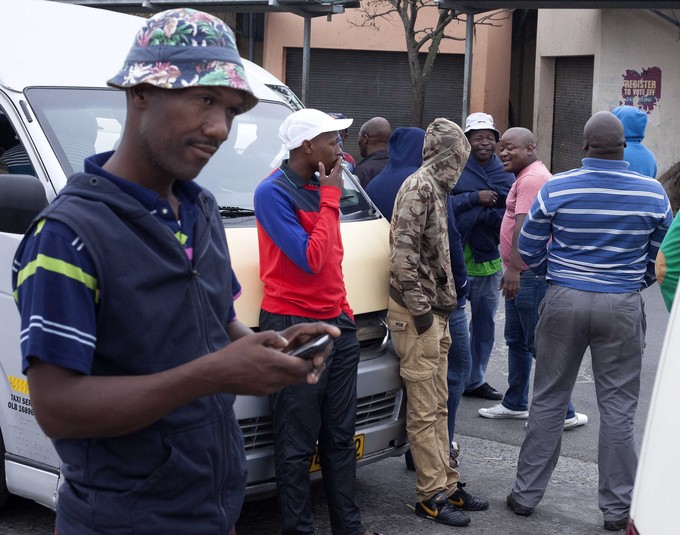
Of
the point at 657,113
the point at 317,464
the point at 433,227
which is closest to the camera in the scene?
the point at 317,464

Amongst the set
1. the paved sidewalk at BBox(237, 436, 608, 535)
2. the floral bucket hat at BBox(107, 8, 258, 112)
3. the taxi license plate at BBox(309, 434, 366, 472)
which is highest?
the floral bucket hat at BBox(107, 8, 258, 112)

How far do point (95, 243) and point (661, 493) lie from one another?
124 centimetres

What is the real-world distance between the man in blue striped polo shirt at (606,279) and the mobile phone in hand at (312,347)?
336 cm

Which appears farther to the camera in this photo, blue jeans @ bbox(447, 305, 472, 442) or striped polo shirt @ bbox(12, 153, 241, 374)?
blue jeans @ bbox(447, 305, 472, 442)

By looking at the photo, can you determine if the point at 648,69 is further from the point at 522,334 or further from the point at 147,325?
the point at 147,325

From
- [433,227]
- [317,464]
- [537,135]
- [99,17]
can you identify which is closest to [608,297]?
[433,227]

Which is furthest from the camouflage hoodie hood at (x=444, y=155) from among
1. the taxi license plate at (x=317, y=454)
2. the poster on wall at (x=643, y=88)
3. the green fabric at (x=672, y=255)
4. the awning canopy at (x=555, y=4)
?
the poster on wall at (x=643, y=88)

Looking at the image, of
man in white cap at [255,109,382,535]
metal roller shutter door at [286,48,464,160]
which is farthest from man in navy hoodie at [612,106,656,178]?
metal roller shutter door at [286,48,464,160]

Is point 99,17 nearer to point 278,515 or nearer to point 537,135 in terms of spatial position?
point 278,515

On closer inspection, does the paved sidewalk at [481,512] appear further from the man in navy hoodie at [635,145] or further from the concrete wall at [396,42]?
the concrete wall at [396,42]

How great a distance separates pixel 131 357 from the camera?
7.11ft

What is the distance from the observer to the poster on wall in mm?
18766

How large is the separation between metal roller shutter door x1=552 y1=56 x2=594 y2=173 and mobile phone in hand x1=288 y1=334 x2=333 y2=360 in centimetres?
1814

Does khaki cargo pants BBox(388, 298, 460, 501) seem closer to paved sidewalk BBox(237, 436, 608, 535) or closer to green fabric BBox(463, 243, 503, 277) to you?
paved sidewalk BBox(237, 436, 608, 535)
